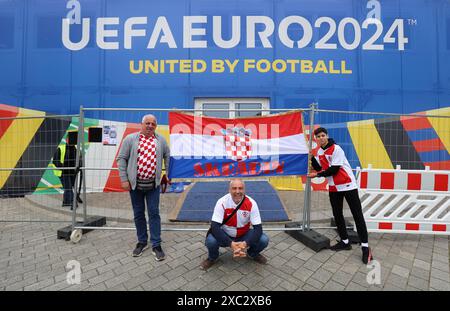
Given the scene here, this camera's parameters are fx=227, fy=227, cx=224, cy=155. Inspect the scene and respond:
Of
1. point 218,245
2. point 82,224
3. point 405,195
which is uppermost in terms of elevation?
point 405,195

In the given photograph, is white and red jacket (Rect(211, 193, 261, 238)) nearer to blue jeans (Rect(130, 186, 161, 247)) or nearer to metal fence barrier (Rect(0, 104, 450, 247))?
blue jeans (Rect(130, 186, 161, 247))

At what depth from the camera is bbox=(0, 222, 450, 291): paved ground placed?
8.73 ft

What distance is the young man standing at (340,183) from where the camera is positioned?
10.7 feet

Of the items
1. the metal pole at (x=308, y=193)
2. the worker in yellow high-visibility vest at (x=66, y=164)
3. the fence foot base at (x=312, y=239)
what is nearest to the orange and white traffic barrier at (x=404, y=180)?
the metal pole at (x=308, y=193)

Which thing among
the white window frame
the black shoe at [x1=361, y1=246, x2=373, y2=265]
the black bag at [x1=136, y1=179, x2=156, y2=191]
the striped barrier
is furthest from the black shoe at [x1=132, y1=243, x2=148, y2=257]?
the white window frame

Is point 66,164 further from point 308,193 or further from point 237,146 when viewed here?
point 308,193

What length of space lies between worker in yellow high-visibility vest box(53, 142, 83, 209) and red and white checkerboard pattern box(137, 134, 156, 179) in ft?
11.1

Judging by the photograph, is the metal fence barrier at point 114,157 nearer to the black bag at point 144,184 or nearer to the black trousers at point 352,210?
the black trousers at point 352,210

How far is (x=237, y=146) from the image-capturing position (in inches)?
143

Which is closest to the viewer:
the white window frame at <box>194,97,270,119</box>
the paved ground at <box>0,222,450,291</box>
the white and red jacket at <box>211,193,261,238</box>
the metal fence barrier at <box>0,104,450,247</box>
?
the paved ground at <box>0,222,450,291</box>

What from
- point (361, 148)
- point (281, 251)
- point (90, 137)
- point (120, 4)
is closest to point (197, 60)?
point (120, 4)

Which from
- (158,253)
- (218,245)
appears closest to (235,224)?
(218,245)

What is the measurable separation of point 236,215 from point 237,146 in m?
1.21

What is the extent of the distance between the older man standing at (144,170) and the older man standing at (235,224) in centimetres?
93
